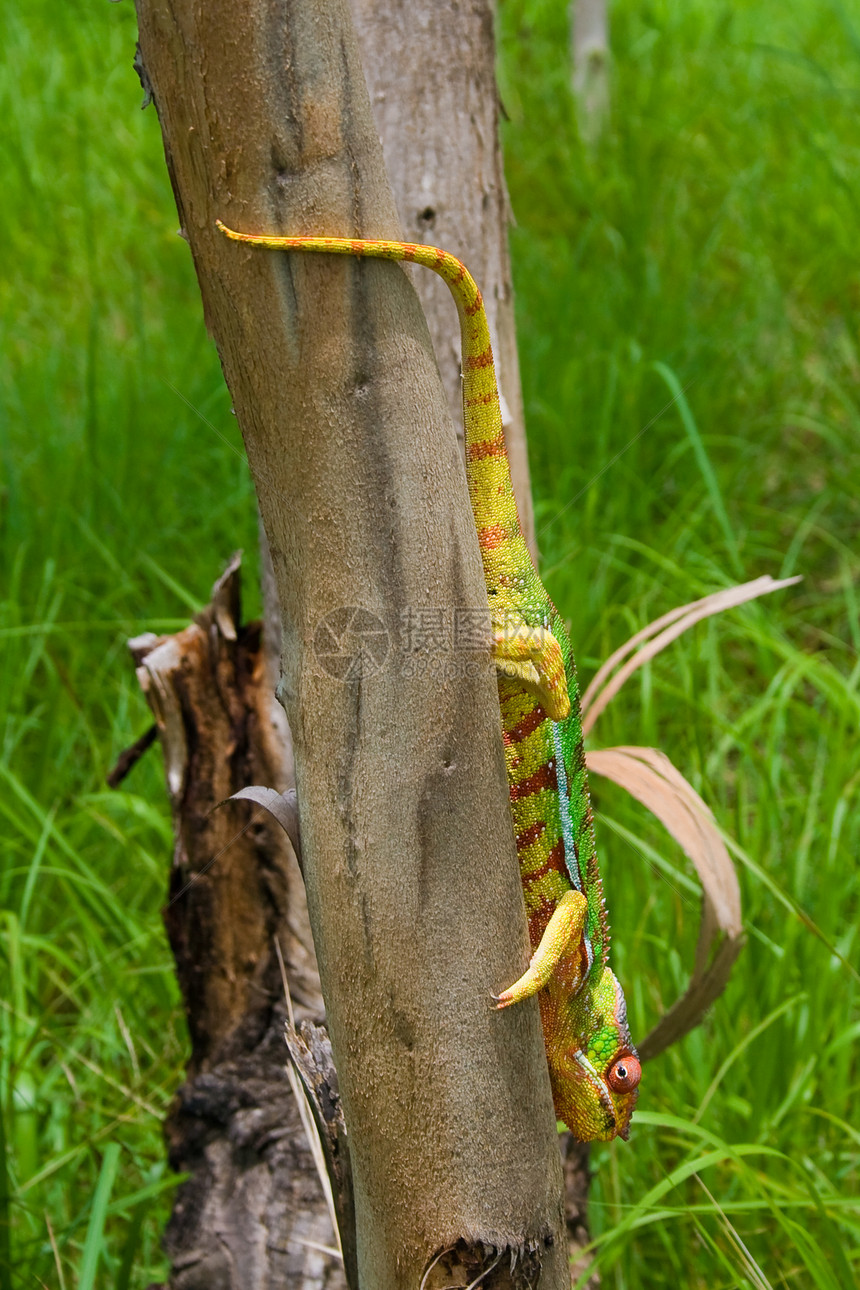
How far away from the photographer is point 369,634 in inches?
40.6

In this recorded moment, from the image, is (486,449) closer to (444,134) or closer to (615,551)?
(444,134)

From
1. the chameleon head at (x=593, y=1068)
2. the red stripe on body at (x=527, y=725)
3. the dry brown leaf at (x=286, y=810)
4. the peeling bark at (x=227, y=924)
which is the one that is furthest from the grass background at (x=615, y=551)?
the dry brown leaf at (x=286, y=810)

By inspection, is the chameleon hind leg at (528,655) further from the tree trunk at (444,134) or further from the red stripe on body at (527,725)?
the tree trunk at (444,134)

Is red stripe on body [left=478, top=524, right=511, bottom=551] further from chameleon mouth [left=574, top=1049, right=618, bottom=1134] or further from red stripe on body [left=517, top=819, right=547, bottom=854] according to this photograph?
chameleon mouth [left=574, top=1049, right=618, bottom=1134]

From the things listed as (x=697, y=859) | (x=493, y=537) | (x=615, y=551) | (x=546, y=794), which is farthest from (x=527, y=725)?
(x=615, y=551)

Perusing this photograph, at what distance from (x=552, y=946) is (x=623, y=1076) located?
315mm

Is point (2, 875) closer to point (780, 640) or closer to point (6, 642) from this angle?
point (6, 642)

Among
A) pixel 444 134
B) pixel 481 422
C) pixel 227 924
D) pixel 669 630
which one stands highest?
pixel 444 134

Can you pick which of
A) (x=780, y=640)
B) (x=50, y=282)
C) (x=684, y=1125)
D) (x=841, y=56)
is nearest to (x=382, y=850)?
(x=684, y=1125)

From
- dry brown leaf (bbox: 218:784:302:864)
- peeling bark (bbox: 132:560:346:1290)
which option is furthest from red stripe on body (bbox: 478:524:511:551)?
peeling bark (bbox: 132:560:346:1290)

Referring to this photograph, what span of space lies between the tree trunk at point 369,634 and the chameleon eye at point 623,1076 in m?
0.27

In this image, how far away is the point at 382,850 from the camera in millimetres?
1051

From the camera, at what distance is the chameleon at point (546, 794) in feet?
3.83

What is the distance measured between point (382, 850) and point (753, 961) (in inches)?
59.9
